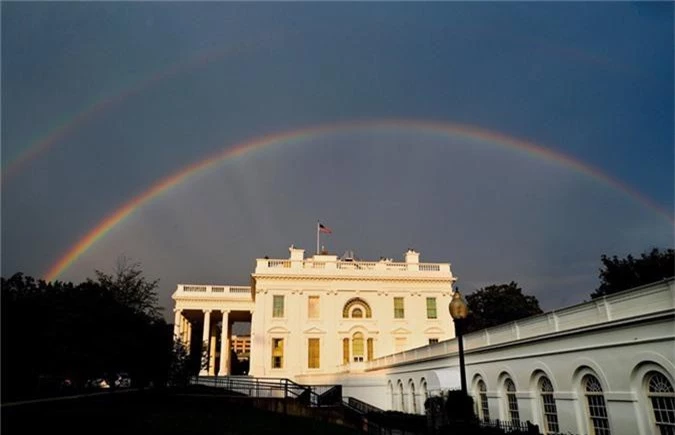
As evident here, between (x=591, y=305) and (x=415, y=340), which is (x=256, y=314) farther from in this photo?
(x=591, y=305)

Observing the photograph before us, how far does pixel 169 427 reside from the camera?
59.4ft

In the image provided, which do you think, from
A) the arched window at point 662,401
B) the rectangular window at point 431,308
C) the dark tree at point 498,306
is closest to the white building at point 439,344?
the arched window at point 662,401

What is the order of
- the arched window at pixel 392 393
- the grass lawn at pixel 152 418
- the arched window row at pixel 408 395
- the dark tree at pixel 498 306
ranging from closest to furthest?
the grass lawn at pixel 152 418 < the arched window row at pixel 408 395 < the arched window at pixel 392 393 < the dark tree at pixel 498 306

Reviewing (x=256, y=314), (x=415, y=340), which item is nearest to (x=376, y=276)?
(x=415, y=340)

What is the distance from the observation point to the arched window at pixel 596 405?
16734 mm

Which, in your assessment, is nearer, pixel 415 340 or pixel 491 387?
pixel 491 387

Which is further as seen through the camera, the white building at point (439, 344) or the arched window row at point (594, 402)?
the white building at point (439, 344)

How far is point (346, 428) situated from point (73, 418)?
13.2 metres

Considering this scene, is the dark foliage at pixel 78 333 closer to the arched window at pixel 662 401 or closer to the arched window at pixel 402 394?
the arched window at pixel 402 394

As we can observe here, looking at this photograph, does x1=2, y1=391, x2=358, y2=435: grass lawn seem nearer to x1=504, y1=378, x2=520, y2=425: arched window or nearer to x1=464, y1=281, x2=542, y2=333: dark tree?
x1=504, y1=378, x2=520, y2=425: arched window

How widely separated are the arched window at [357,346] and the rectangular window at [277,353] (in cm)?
810

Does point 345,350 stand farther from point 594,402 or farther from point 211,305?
point 594,402

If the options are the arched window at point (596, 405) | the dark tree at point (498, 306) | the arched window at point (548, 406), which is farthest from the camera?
the dark tree at point (498, 306)

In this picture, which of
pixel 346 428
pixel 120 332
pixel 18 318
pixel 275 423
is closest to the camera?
pixel 18 318
